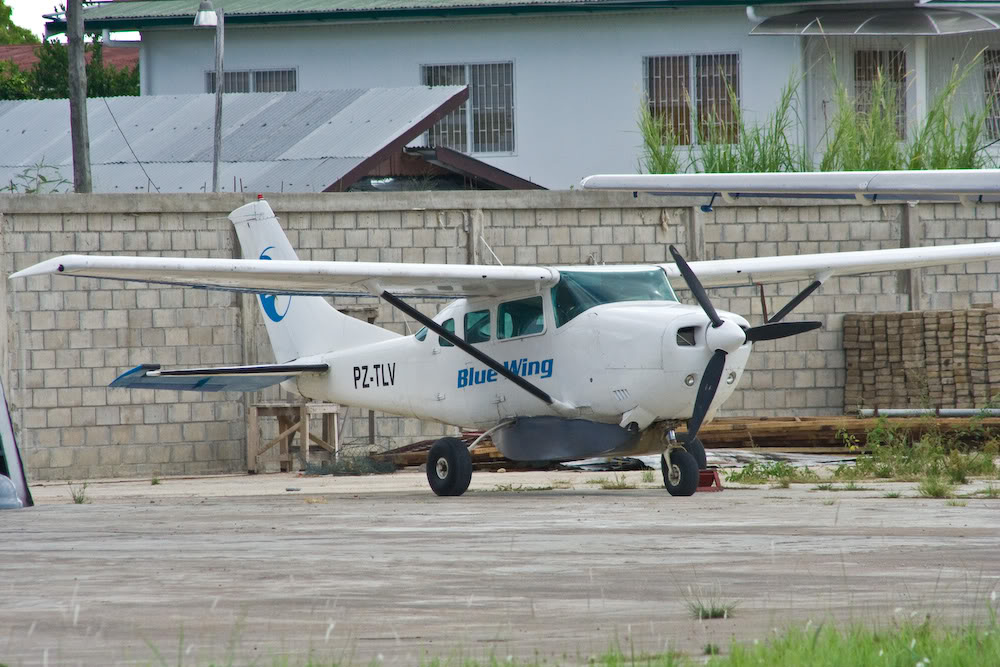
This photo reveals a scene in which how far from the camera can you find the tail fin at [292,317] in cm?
1577

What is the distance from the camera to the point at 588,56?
29.1 meters

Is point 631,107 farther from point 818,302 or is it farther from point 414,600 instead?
point 414,600

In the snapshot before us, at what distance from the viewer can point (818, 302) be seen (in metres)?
20.7

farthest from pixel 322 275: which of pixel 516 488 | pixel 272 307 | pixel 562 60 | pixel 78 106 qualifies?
pixel 562 60

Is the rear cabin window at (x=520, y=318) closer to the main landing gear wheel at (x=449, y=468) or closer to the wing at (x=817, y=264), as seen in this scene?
the main landing gear wheel at (x=449, y=468)

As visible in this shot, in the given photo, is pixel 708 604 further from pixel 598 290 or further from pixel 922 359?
pixel 922 359

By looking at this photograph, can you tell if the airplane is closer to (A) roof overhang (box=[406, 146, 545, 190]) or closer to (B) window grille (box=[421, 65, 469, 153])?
(A) roof overhang (box=[406, 146, 545, 190])

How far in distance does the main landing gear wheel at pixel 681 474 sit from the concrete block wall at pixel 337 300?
263 inches

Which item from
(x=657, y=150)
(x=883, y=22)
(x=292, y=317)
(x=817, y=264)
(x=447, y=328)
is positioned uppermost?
(x=883, y=22)

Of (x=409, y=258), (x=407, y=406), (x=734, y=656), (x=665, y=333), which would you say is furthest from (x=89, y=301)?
(x=734, y=656)

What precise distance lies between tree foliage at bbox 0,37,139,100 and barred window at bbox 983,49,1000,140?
2580 cm

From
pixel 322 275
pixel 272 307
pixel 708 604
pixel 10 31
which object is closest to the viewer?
pixel 708 604

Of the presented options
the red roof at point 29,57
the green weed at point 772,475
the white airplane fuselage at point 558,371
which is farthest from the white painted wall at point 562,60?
the red roof at point 29,57

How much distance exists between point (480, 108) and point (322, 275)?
17.2m
